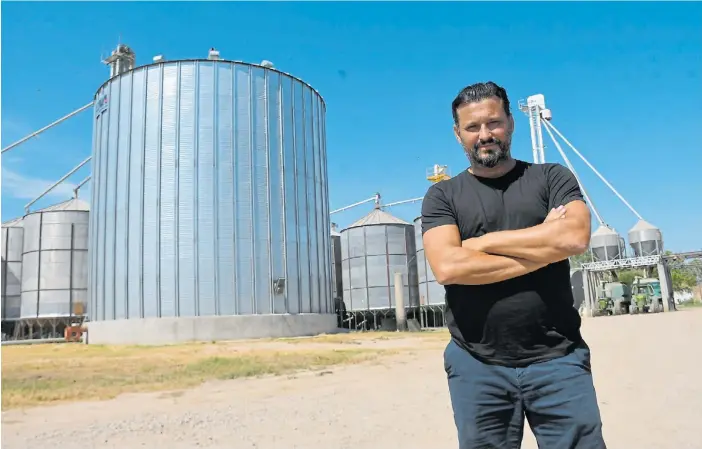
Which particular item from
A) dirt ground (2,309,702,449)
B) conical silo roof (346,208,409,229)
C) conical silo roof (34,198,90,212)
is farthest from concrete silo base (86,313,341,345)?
conical silo roof (346,208,409,229)

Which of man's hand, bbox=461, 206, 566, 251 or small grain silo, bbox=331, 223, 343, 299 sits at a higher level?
small grain silo, bbox=331, 223, 343, 299

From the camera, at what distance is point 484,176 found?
2590 mm

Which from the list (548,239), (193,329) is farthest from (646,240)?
(548,239)

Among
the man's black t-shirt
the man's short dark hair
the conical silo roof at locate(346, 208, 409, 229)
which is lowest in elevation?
the man's black t-shirt

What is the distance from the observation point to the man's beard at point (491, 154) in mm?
2518

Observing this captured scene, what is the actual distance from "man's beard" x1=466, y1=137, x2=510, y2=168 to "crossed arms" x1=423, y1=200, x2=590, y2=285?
347mm

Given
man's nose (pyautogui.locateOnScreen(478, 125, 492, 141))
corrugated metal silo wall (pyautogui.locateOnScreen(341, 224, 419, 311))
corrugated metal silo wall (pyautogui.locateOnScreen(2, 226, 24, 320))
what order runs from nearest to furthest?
man's nose (pyautogui.locateOnScreen(478, 125, 492, 141)) → corrugated metal silo wall (pyautogui.locateOnScreen(2, 226, 24, 320)) → corrugated metal silo wall (pyautogui.locateOnScreen(341, 224, 419, 311))

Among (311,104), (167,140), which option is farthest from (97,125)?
(311,104)

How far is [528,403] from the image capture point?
89.8 inches

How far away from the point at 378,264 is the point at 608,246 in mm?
19487

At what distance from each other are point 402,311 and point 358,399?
28615 millimetres

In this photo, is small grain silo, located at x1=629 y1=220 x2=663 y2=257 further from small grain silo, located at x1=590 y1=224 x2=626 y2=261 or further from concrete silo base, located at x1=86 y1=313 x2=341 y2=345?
concrete silo base, located at x1=86 y1=313 x2=341 y2=345

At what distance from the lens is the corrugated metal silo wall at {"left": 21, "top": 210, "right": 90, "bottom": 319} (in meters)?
35.4

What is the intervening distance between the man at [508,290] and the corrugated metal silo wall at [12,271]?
44.4 metres
